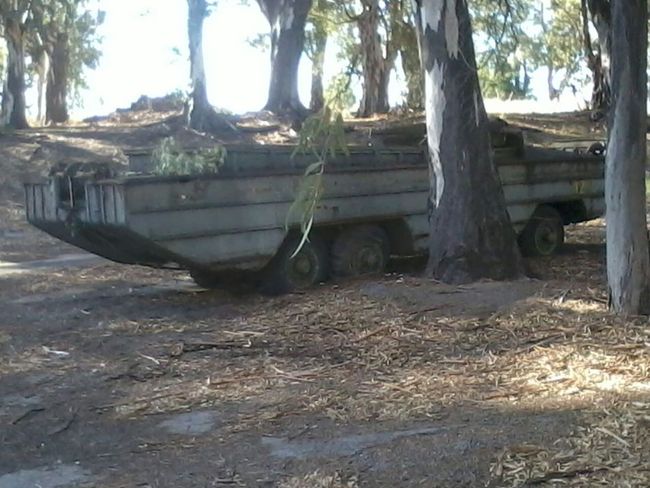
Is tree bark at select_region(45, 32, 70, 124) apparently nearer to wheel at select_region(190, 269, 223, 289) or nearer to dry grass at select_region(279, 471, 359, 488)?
wheel at select_region(190, 269, 223, 289)

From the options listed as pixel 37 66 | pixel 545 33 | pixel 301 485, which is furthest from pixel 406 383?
pixel 545 33

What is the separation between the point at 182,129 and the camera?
30.2 metres

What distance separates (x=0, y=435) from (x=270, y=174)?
5536mm

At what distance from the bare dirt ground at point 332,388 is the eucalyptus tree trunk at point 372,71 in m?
27.0

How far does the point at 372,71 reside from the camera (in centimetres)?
3988

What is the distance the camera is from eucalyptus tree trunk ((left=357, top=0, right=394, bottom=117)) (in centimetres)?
3916

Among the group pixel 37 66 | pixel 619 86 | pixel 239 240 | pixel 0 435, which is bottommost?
pixel 0 435

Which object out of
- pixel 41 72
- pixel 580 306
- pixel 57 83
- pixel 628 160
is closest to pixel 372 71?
pixel 57 83

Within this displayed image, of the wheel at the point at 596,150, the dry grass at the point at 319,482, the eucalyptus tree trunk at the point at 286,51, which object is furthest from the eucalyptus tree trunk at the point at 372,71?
the dry grass at the point at 319,482

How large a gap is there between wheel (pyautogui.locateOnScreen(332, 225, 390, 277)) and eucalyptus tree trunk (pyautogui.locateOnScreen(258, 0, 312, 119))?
68.1 feet

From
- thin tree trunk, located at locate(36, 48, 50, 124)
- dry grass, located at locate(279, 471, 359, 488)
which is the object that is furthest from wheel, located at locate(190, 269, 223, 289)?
thin tree trunk, located at locate(36, 48, 50, 124)

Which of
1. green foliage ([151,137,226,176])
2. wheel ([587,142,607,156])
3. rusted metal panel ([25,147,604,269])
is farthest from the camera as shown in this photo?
wheel ([587,142,607,156])

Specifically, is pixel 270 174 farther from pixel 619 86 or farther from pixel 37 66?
pixel 37 66

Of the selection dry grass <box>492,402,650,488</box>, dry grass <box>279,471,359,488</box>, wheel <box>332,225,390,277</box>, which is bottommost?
dry grass <box>279,471,359,488</box>
